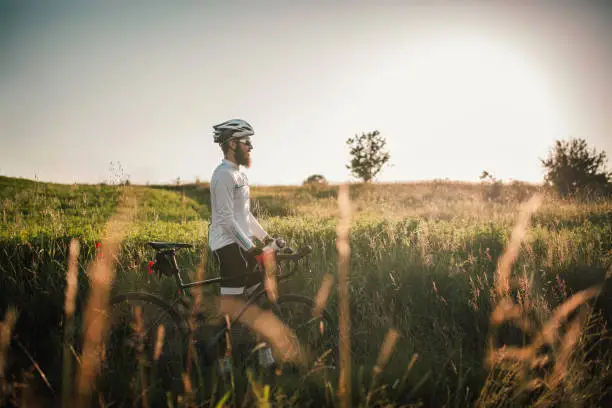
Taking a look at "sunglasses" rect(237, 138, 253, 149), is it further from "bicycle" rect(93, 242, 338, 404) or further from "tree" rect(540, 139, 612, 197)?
"tree" rect(540, 139, 612, 197)

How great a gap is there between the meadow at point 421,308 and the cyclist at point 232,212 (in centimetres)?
116

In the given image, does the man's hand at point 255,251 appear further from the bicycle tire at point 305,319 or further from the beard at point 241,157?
the beard at point 241,157

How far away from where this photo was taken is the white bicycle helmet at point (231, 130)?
3.64m

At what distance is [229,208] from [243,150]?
26.7 inches

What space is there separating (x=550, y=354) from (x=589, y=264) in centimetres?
315

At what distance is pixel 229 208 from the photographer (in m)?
3.47

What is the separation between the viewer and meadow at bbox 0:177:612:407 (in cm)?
281

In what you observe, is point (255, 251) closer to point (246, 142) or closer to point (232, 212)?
point (232, 212)

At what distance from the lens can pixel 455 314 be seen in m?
4.55

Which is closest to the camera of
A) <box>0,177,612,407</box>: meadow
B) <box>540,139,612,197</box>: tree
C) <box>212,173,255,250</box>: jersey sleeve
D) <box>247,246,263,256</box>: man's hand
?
<box>0,177,612,407</box>: meadow

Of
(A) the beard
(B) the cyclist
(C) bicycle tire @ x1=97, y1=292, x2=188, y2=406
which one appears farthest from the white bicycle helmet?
(C) bicycle tire @ x1=97, y1=292, x2=188, y2=406

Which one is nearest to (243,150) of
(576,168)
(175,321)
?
(175,321)

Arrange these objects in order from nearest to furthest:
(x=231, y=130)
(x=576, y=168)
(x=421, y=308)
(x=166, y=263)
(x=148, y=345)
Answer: (x=166, y=263), (x=148, y=345), (x=231, y=130), (x=421, y=308), (x=576, y=168)

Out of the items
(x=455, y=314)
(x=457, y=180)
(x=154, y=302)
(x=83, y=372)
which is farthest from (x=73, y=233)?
(x=457, y=180)
